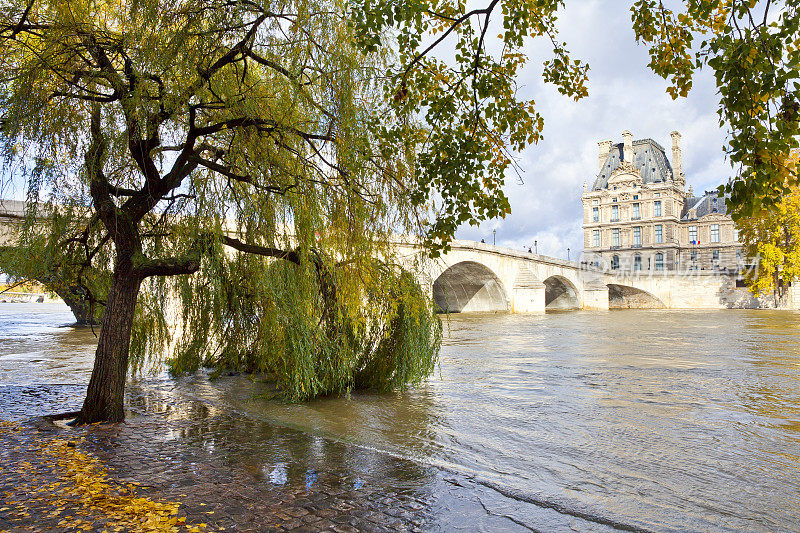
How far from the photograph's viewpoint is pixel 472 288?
42.0 m

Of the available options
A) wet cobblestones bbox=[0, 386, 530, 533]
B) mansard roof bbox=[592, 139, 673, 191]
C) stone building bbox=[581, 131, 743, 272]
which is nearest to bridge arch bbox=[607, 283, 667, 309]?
stone building bbox=[581, 131, 743, 272]

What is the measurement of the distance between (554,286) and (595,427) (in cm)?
4675

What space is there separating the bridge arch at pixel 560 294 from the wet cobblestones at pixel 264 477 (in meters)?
44.6

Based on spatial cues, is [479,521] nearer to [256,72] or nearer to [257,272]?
[257,272]

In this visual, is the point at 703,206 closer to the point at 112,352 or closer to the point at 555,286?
the point at 555,286

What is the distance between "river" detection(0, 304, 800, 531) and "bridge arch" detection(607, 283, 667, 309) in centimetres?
4475

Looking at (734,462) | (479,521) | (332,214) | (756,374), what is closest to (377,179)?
(332,214)

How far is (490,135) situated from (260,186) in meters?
2.47

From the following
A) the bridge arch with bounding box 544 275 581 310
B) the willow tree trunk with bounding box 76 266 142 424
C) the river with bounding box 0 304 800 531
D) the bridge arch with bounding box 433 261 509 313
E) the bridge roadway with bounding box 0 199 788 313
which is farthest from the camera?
the bridge arch with bounding box 544 275 581 310

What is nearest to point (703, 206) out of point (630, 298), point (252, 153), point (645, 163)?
point (645, 163)

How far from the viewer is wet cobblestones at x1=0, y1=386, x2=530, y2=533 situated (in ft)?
12.5

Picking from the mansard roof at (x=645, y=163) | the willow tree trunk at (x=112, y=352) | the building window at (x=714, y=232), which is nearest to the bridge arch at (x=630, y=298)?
the building window at (x=714, y=232)

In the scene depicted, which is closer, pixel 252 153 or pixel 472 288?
pixel 252 153

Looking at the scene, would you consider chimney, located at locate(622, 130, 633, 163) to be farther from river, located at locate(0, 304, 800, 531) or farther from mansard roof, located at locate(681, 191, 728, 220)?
river, located at locate(0, 304, 800, 531)
